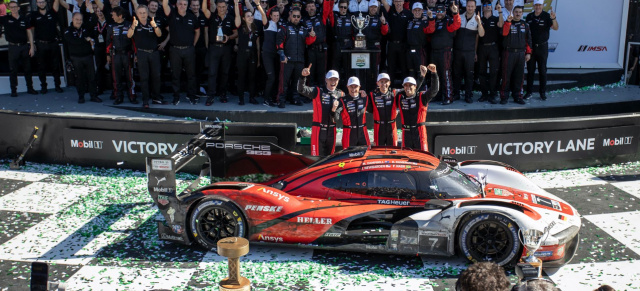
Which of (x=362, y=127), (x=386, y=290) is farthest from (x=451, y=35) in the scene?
(x=386, y=290)

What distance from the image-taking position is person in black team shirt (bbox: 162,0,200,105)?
1184 centimetres

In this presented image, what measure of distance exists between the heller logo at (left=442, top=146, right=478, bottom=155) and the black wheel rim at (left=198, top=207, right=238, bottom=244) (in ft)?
13.4

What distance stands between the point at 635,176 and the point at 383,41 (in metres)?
5.45

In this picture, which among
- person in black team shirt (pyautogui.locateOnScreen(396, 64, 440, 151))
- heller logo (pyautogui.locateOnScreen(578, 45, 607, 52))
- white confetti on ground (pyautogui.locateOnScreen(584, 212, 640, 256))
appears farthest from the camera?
heller logo (pyautogui.locateOnScreen(578, 45, 607, 52))

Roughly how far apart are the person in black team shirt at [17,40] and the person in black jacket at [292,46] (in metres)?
5.51

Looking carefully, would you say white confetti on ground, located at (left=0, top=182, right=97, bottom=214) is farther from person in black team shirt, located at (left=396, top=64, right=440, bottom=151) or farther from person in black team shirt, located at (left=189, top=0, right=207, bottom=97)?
person in black team shirt, located at (left=396, top=64, right=440, bottom=151)

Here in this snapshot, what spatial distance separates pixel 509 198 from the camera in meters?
6.98

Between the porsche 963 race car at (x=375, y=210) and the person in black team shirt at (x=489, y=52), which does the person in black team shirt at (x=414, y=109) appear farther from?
the person in black team shirt at (x=489, y=52)

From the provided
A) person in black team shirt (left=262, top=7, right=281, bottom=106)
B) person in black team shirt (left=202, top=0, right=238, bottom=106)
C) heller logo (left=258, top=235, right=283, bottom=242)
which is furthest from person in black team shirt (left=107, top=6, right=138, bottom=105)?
heller logo (left=258, top=235, right=283, bottom=242)

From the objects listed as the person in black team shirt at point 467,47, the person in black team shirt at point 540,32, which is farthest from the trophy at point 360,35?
the person in black team shirt at point 540,32

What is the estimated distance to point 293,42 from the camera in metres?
11.8

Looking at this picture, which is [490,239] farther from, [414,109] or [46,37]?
[46,37]

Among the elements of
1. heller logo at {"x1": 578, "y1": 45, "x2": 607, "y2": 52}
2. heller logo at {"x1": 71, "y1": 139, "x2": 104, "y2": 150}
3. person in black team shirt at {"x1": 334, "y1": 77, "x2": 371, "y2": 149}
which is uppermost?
heller logo at {"x1": 578, "y1": 45, "x2": 607, "y2": 52}

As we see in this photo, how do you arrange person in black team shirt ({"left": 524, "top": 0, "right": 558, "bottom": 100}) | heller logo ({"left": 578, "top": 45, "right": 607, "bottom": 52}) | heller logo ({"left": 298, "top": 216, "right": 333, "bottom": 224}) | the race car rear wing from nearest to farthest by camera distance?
heller logo ({"left": 298, "top": 216, "right": 333, "bottom": 224}) < the race car rear wing < person in black team shirt ({"left": 524, "top": 0, "right": 558, "bottom": 100}) < heller logo ({"left": 578, "top": 45, "right": 607, "bottom": 52})
